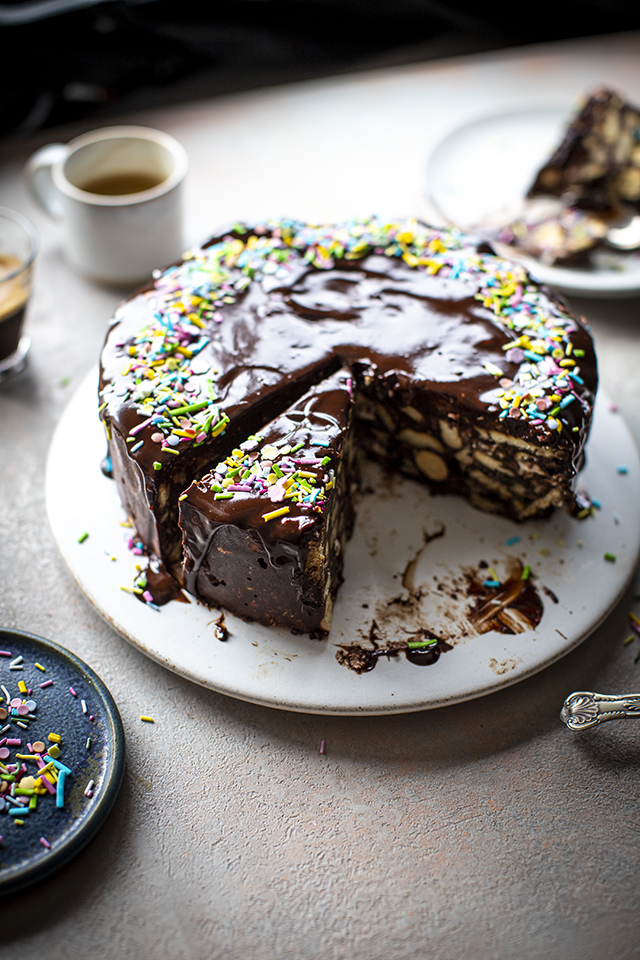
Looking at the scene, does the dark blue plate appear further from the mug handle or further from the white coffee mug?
the mug handle

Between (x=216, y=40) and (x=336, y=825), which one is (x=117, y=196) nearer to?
(x=216, y=40)

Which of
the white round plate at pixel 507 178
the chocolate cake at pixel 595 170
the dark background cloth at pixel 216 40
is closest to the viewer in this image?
the white round plate at pixel 507 178

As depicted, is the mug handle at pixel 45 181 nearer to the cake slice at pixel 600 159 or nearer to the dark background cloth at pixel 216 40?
the dark background cloth at pixel 216 40

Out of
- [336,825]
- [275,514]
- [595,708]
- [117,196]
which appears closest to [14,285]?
[117,196]

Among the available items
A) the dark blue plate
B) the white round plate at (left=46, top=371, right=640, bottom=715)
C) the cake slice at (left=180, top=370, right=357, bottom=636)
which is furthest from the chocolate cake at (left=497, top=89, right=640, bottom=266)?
the dark blue plate

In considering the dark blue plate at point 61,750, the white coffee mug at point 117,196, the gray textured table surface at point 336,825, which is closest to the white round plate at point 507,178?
the white coffee mug at point 117,196
